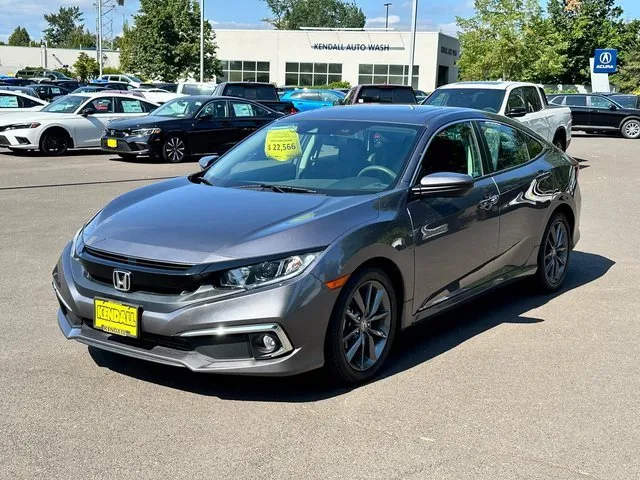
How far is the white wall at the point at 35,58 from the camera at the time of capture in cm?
8888

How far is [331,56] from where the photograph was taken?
66125 mm

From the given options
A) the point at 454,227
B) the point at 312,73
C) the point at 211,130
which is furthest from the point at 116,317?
the point at 312,73

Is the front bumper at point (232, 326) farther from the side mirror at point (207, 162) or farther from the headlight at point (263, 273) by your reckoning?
the side mirror at point (207, 162)

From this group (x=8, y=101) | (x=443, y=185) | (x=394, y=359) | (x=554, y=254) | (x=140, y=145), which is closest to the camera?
(x=443, y=185)

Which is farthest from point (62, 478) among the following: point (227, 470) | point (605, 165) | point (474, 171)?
point (605, 165)

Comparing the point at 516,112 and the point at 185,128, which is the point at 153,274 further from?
the point at 185,128

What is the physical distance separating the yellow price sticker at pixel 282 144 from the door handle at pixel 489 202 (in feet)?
4.48

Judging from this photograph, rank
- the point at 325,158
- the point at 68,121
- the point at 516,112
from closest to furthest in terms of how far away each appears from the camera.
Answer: the point at 325,158, the point at 516,112, the point at 68,121

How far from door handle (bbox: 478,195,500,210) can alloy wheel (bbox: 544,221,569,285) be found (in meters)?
1.13

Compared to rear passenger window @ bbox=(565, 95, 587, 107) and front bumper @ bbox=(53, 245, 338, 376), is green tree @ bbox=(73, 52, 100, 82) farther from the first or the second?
front bumper @ bbox=(53, 245, 338, 376)

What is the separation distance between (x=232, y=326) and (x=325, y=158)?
5.88 ft

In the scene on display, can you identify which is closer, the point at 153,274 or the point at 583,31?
the point at 153,274

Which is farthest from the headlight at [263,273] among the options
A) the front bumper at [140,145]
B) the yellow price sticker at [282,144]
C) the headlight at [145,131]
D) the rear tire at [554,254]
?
the headlight at [145,131]

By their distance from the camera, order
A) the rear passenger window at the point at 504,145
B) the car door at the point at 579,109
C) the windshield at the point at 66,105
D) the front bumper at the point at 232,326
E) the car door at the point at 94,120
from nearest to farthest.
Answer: the front bumper at the point at 232,326, the rear passenger window at the point at 504,145, the car door at the point at 94,120, the windshield at the point at 66,105, the car door at the point at 579,109
